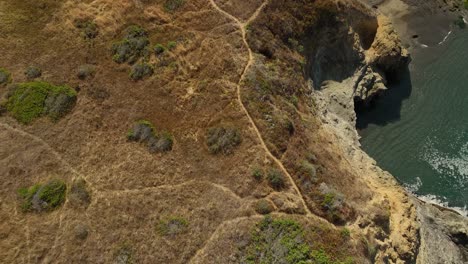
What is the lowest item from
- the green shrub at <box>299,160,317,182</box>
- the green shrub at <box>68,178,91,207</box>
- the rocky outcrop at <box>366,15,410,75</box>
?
the green shrub at <box>68,178,91,207</box>

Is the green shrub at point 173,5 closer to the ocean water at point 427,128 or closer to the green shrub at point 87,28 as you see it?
the green shrub at point 87,28

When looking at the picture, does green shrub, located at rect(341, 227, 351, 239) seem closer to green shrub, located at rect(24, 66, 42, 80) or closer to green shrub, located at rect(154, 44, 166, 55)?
green shrub, located at rect(154, 44, 166, 55)

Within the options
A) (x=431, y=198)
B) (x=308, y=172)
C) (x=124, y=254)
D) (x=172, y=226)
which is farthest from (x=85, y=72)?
(x=431, y=198)

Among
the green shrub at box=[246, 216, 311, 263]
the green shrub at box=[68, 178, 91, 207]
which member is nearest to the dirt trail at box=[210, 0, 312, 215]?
the green shrub at box=[246, 216, 311, 263]

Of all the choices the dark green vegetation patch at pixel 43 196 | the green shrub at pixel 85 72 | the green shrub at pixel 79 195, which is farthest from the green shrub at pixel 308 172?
the green shrub at pixel 85 72

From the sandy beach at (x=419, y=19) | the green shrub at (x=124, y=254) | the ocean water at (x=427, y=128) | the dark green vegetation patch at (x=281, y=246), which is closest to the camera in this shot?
the green shrub at (x=124, y=254)

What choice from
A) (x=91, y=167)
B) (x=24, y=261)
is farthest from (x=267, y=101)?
(x=24, y=261)

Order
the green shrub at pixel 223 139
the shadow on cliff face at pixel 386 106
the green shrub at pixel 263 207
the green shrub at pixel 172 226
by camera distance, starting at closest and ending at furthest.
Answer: the green shrub at pixel 172 226 < the green shrub at pixel 263 207 < the green shrub at pixel 223 139 < the shadow on cliff face at pixel 386 106

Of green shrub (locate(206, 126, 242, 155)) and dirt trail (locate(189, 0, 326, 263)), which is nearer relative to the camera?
dirt trail (locate(189, 0, 326, 263))
